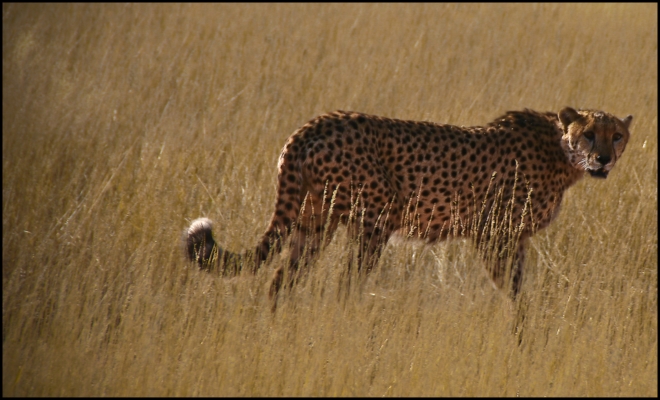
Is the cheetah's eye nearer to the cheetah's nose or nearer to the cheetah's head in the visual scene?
the cheetah's head

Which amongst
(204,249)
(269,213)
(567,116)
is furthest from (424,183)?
(269,213)

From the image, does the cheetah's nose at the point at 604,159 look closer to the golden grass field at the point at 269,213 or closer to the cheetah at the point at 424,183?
the cheetah at the point at 424,183

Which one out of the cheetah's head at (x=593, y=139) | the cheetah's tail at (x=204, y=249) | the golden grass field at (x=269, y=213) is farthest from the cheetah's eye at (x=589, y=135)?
the cheetah's tail at (x=204, y=249)

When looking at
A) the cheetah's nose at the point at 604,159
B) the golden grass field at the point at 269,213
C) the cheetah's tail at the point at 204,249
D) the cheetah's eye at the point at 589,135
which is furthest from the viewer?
the cheetah's eye at the point at 589,135

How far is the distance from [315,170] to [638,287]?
191cm

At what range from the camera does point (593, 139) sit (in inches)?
174

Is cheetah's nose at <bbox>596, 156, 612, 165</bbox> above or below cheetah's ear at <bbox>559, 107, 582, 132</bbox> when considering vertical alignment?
below

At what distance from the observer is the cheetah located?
13.1 feet

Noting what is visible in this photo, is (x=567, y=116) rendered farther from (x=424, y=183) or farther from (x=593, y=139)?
(x=424, y=183)

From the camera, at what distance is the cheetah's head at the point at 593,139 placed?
4324 mm

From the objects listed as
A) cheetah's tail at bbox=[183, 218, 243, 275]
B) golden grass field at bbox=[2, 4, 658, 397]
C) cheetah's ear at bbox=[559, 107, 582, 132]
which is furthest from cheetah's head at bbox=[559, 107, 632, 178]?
cheetah's tail at bbox=[183, 218, 243, 275]

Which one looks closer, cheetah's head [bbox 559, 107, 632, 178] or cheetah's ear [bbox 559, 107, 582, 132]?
cheetah's head [bbox 559, 107, 632, 178]

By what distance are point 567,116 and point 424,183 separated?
0.91 meters

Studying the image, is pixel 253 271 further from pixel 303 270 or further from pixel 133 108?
pixel 133 108
